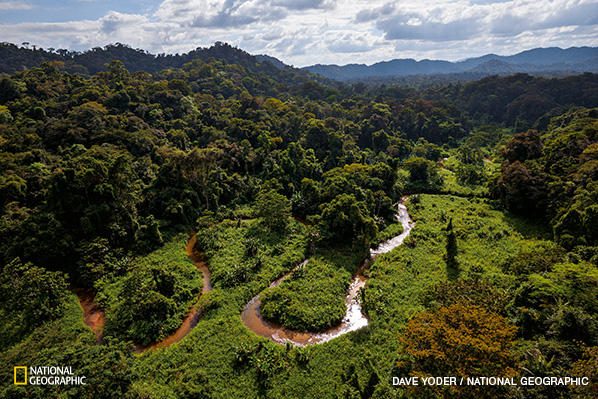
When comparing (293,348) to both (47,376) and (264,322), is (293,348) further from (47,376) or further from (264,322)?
(47,376)

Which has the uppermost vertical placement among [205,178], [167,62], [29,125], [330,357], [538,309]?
[167,62]

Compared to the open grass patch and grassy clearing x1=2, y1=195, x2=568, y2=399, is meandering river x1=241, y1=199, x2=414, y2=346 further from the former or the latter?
grassy clearing x1=2, y1=195, x2=568, y2=399

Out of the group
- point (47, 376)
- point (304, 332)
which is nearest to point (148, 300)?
point (47, 376)

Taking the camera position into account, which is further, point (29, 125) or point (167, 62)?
point (167, 62)

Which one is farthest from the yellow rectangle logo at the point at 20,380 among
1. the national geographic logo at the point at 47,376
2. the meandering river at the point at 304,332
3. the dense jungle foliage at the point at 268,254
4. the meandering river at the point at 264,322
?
Answer: the meandering river at the point at 304,332

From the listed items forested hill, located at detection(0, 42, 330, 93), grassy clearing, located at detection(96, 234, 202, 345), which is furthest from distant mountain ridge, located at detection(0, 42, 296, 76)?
grassy clearing, located at detection(96, 234, 202, 345)

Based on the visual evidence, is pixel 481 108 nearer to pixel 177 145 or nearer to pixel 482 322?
pixel 177 145

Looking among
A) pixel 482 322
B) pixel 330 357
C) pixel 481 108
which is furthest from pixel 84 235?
pixel 481 108
